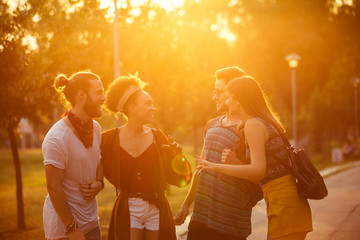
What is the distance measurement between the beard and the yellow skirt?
1300 millimetres

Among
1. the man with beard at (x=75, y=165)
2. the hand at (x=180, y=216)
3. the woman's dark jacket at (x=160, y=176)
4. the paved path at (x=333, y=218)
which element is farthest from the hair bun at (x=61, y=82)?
the paved path at (x=333, y=218)

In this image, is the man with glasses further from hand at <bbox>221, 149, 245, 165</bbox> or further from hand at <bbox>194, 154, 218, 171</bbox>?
hand at <bbox>194, 154, 218, 171</bbox>

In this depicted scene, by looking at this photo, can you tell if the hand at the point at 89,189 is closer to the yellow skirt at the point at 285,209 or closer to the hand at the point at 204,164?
the hand at the point at 204,164

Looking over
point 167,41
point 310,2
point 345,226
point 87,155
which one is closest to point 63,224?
point 87,155

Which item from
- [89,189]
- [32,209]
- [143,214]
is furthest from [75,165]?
[32,209]

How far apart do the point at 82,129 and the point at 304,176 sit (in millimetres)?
1559

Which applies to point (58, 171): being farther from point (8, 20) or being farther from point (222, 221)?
point (8, 20)

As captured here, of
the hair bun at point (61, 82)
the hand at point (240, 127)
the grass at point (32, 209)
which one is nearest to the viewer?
the hair bun at point (61, 82)

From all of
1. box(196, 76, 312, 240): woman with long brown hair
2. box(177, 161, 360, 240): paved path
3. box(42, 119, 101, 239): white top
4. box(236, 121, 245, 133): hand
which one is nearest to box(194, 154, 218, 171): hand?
box(196, 76, 312, 240): woman with long brown hair

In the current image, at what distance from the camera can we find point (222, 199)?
3979 millimetres

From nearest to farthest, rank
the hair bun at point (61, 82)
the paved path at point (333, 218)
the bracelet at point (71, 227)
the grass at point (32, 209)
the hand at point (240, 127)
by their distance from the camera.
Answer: the bracelet at point (71, 227) → the hair bun at point (61, 82) → the hand at point (240, 127) → the paved path at point (333, 218) → the grass at point (32, 209)

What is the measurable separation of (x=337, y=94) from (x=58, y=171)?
40288 mm

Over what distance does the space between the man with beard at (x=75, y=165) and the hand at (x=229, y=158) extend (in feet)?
2.94

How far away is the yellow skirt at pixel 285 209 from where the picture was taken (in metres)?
3.59
